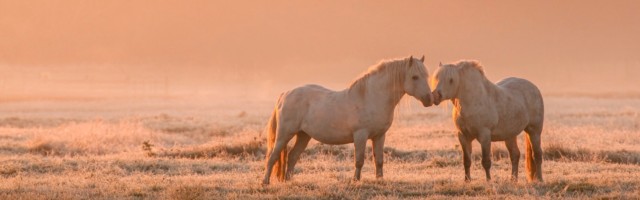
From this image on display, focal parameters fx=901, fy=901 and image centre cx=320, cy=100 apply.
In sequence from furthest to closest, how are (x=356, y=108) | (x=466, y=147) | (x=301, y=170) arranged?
(x=301, y=170) → (x=466, y=147) → (x=356, y=108)

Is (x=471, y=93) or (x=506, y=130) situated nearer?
(x=471, y=93)

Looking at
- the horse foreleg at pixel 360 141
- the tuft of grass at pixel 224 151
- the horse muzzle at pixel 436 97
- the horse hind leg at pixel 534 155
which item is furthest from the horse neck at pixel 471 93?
the tuft of grass at pixel 224 151

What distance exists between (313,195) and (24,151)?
46.6ft

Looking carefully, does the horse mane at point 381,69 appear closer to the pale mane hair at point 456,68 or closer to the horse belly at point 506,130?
the pale mane hair at point 456,68

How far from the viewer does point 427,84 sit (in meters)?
14.4

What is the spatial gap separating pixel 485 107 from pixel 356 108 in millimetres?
2114

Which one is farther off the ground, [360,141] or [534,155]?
[360,141]

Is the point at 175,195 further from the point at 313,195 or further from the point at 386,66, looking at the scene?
the point at 386,66

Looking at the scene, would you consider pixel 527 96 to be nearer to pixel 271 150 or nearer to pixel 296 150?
pixel 296 150

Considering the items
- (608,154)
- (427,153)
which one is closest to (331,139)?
(427,153)

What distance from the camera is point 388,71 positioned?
1476 cm

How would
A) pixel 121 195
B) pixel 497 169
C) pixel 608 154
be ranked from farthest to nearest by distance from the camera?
pixel 608 154 < pixel 497 169 < pixel 121 195

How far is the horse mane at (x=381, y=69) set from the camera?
48.1ft

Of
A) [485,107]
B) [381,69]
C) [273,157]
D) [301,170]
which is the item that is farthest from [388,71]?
[301,170]
